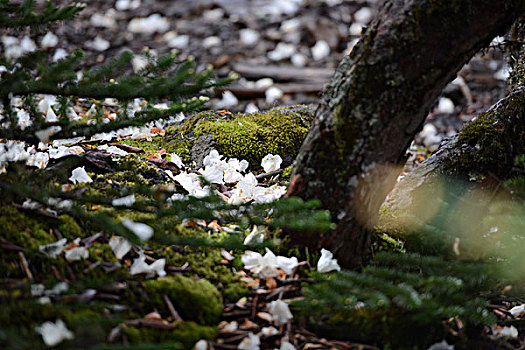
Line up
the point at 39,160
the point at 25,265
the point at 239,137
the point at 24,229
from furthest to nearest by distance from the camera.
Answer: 1. the point at 239,137
2. the point at 39,160
3. the point at 24,229
4. the point at 25,265

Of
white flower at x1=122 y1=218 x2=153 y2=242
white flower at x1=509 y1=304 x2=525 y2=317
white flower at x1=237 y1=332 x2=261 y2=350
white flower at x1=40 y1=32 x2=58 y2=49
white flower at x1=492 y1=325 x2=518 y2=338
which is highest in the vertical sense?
white flower at x1=40 y1=32 x2=58 y2=49

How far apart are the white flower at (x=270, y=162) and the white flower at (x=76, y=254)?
51.5 inches

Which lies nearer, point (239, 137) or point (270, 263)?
point (270, 263)

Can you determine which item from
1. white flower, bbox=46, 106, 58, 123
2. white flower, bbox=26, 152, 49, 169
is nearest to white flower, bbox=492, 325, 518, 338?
white flower, bbox=26, 152, 49, 169

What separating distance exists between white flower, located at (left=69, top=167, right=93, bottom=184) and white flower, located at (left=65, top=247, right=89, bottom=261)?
549 millimetres

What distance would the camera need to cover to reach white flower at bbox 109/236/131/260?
165cm

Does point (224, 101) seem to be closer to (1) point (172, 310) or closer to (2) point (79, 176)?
(2) point (79, 176)

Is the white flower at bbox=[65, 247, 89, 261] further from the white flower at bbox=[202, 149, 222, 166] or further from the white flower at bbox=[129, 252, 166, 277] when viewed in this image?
the white flower at bbox=[202, 149, 222, 166]

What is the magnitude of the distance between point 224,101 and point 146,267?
175 inches

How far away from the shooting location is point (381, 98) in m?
1.64

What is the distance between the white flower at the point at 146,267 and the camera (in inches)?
63.4

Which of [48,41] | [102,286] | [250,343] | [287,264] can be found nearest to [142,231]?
[102,286]

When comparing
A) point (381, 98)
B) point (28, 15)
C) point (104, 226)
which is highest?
point (28, 15)

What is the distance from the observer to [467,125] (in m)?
2.40
